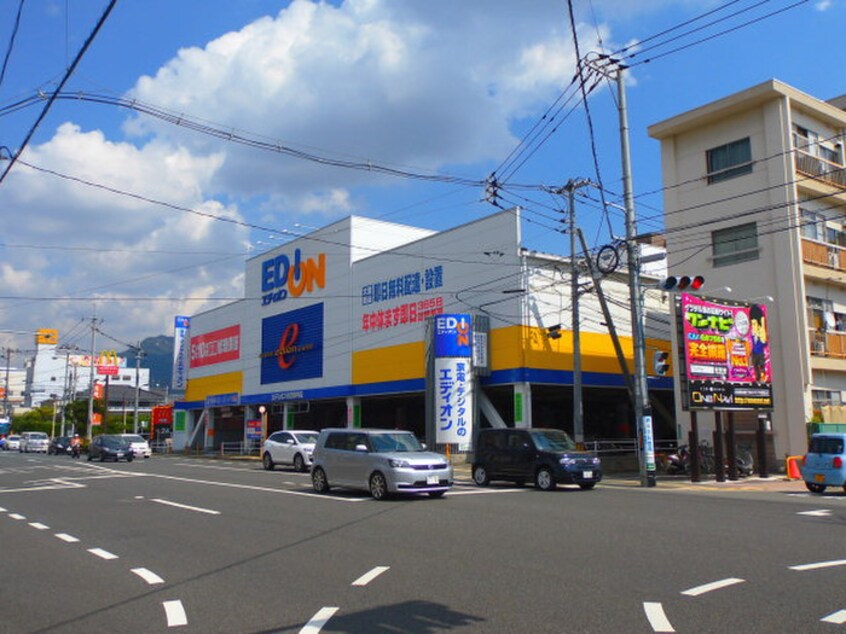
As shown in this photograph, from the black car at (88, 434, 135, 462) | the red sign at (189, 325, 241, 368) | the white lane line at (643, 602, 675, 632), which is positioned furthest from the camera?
the red sign at (189, 325, 241, 368)

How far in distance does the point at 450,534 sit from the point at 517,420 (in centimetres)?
2214

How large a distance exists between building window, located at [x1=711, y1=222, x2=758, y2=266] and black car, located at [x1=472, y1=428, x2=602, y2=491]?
13.3m

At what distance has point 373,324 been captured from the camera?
40.9 metres

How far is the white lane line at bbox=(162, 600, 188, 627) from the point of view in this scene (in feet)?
21.1

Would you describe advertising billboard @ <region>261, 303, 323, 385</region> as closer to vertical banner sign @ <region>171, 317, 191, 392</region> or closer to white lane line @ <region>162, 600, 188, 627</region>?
vertical banner sign @ <region>171, 317, 191, 392</region>

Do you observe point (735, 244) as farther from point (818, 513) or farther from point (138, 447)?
point (138, 447)

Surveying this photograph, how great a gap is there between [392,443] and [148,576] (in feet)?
30.8

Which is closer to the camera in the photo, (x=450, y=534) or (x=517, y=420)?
(x=450, y=534)

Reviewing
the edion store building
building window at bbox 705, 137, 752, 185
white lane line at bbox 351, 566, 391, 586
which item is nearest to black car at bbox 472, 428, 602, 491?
the edion store building

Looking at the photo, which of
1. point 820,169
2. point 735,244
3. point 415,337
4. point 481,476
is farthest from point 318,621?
point 415,337

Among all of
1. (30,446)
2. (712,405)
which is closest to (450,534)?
(712,405)

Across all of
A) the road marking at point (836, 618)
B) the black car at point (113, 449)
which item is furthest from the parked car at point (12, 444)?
the road marking at point (836, 618)

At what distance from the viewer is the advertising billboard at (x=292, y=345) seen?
151 ft

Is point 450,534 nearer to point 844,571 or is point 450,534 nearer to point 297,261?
point 844,571
